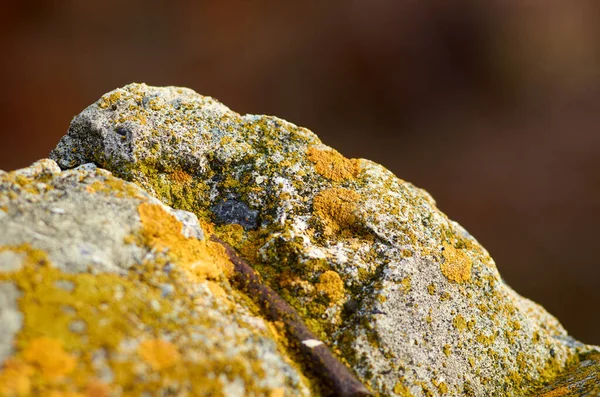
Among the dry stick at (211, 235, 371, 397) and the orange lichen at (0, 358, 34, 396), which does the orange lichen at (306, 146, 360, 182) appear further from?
the orange lichen at (0, 358, 34, 396)

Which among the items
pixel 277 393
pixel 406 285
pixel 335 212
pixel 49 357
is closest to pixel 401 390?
pixel 406 285

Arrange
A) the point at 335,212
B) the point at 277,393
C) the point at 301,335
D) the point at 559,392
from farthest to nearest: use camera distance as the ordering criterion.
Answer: the point at 335,212, the point at 559,392, the point at 301,335, the point at 277,393

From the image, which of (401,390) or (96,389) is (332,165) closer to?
(401,390)

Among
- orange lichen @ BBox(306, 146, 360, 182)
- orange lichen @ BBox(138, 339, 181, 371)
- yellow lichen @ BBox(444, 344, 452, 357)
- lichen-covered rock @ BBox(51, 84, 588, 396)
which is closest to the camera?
orange lichen @ BBox(138, 339, 181, 371)

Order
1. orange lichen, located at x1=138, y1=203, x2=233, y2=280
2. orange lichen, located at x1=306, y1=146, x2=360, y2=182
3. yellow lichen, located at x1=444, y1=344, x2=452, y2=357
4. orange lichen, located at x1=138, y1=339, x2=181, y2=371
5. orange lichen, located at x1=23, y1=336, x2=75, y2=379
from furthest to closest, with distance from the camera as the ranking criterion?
1. orange lichen, located at x1=306, y1=146, x2=360, y2=182
2. yellow lichen, located at x1=444, y1=344, x2=452, y2=357
3. orange lichen, located at x1=138, y1=203, x2=233, y2=280
4. orange lichen, located at x1=138, y1=339, x2=181, y2=371
5. orange lichen, located at x1=23, y1=336, x2=75, y2=379

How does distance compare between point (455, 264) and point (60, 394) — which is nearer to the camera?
point (60, 394)

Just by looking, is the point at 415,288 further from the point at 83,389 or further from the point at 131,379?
the point at 83,389

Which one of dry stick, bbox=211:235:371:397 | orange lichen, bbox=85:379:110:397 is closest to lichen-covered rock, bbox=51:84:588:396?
dry stick, bbox=211:235:371:397

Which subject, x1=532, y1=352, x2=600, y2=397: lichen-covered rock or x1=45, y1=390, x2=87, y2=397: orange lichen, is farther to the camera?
x1=532, y1=352, x2=600, y2=397: lichen-covered rock
